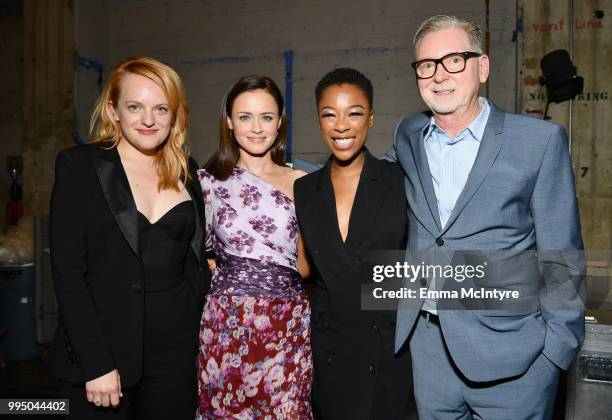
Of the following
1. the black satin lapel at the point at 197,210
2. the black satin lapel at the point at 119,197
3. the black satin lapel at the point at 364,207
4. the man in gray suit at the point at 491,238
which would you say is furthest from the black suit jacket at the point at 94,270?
the man in gray suit at the point at 491,238

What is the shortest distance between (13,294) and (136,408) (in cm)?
Result: 335

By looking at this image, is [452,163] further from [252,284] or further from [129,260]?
[129,260]

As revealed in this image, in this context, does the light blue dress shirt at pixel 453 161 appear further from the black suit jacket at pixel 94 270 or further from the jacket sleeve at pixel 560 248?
the black suit jacket at pixel 94 270

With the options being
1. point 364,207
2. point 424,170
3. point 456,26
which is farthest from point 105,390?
point 456,26

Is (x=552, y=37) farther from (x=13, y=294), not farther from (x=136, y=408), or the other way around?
(x=13, y=294)

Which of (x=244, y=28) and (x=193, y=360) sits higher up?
(x=244, y=28)

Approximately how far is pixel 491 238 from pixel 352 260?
479 mm

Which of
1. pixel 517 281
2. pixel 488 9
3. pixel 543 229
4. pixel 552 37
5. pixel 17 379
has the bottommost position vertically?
pixel 17 379

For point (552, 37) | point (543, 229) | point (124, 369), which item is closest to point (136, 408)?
point (124, 369)

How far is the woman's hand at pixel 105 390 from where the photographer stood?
1.62m

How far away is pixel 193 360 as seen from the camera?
188 centimetres

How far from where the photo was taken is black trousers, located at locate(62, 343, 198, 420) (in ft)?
5.47

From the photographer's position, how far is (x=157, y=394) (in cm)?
177

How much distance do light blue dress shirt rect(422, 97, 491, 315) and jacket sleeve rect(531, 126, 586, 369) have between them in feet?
0.72
